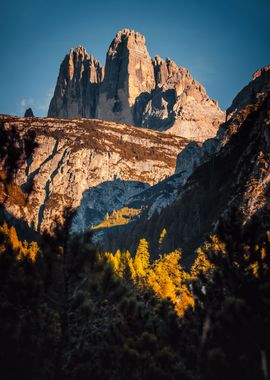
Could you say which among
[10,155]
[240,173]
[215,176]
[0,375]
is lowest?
[0,375]

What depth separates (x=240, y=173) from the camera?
89500 millimetres

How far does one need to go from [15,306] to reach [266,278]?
14.4 meters

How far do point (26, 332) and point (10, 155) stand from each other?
944 cm

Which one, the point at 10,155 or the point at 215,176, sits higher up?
the point at 215,176

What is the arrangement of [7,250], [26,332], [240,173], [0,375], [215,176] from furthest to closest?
[215,176]
[240,173]
[7,250]
[26,332]
[0,375]

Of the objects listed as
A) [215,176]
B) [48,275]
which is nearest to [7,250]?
[48,275]

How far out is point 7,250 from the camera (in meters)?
27.0

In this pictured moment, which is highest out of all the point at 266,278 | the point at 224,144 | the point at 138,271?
the point at 224,144

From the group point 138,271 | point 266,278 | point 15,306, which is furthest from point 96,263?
point 138,271

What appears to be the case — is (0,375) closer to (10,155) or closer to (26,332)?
(26,332)

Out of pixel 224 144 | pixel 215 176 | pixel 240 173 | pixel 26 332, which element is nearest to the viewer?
pixel 26 332

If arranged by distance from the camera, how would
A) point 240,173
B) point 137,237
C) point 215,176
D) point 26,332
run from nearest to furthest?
point 26,332
point 240,173
point 215,176
point 137,237

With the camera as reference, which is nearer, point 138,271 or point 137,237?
point 138,271

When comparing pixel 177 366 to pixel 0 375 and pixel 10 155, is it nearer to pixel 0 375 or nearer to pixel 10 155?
pixel 0 375
